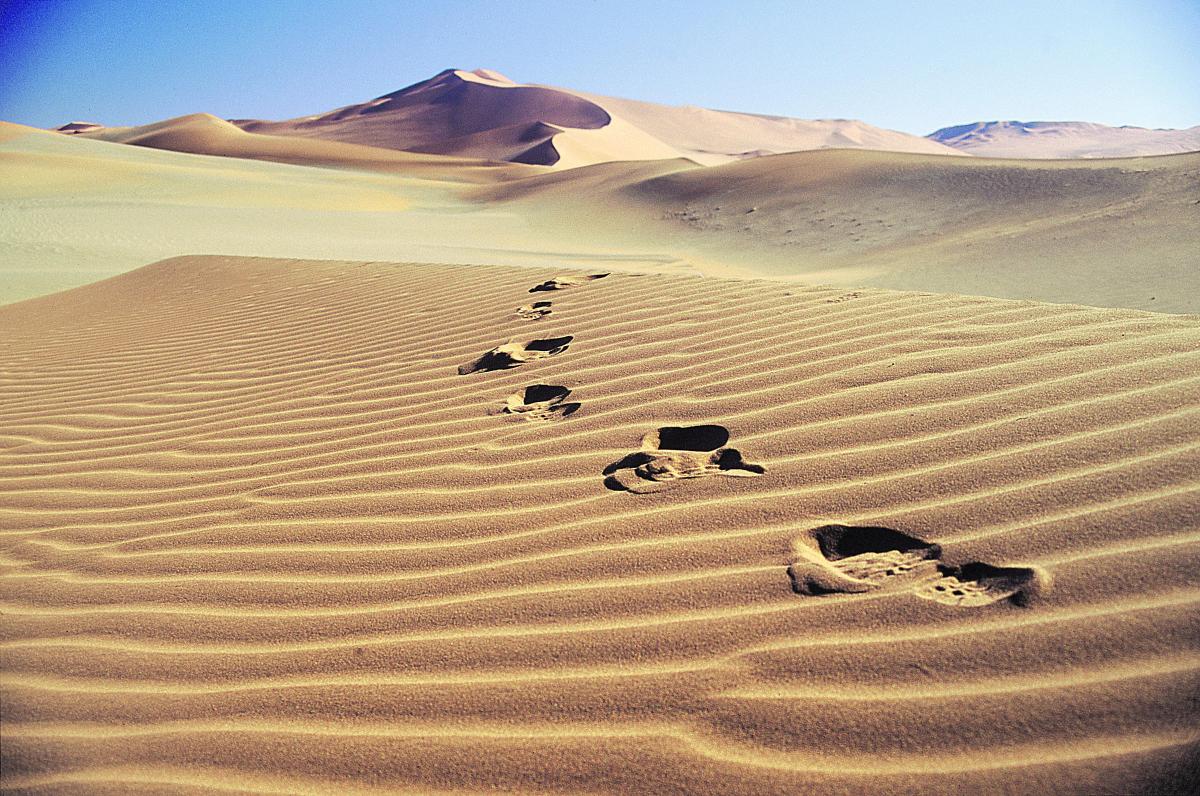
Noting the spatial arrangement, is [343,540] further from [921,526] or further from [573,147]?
[573,147]

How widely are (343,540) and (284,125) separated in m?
87.0

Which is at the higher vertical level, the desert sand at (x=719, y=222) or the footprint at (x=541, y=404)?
the desert sand at (x=719, y=222)

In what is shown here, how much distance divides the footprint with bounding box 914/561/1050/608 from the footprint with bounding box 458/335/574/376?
7.58ft

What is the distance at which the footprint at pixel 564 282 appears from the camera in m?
5.25

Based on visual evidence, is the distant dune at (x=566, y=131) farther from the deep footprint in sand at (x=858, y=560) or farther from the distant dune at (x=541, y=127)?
the deep footprint in sand at (x=858, y=560)

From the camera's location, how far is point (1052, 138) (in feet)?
383

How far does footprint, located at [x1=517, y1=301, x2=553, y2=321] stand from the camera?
455 centimetres

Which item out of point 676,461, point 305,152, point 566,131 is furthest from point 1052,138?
point 676,461

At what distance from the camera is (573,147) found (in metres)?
50.6

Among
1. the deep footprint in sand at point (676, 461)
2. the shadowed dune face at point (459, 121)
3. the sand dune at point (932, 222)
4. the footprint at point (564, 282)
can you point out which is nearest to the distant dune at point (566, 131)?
the shadowed dune face at point (459, 121)

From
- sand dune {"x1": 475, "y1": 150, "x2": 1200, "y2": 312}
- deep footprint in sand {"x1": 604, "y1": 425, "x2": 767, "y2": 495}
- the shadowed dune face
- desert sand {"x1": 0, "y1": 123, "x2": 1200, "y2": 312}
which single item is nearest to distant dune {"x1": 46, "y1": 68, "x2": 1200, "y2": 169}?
the shadowed dune face

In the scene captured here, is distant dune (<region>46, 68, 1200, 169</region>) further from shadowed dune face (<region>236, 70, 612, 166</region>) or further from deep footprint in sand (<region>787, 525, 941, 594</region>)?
deep footprint in sand (<region>787, 525, 941, 594</region>)

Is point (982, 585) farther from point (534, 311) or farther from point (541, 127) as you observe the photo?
point (541, 127)

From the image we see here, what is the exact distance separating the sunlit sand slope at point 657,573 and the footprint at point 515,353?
0.18 feet
